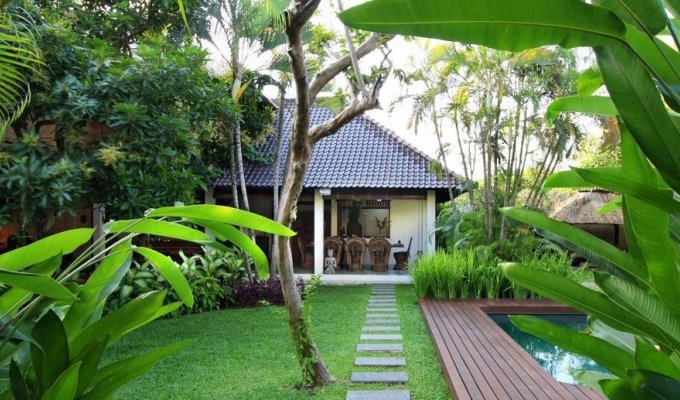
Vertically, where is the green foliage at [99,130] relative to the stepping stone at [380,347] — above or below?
above

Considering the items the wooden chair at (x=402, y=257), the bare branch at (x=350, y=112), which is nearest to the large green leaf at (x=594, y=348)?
the bare branch at (x=350, y=112)

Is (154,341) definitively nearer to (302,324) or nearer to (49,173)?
(49,173)

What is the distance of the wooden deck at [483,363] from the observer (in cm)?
408

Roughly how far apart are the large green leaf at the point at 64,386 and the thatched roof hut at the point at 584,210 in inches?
716

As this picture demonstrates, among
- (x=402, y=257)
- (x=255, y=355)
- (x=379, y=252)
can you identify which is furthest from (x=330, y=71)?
(x=402, y=257)

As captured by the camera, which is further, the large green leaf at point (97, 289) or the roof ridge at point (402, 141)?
the roof ridge at point (402, 141)

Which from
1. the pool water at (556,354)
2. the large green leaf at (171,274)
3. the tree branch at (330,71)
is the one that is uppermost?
the tree branch at (330,71)

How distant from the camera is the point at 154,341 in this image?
685cm

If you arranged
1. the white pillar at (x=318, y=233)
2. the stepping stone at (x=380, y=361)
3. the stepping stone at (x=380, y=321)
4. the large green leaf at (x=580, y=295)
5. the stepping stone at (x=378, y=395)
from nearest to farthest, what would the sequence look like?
the large green leaf at (x=580, y=295) < the stepping stone at (x=378, y=395) < the stepping stone at (x=380, y=361) < the stepping stone at (x=380, y=321) < the white pillar at (x=318, y=233)

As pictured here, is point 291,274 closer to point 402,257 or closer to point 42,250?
point 42,250

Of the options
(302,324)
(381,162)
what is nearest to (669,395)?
(302,324)

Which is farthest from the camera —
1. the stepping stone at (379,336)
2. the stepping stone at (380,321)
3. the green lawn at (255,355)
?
the stepping stone at (380,321)

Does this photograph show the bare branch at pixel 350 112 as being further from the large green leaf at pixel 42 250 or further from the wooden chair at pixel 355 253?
the wooden chair at pixel 355 253

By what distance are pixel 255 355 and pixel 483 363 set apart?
95.4 inches
